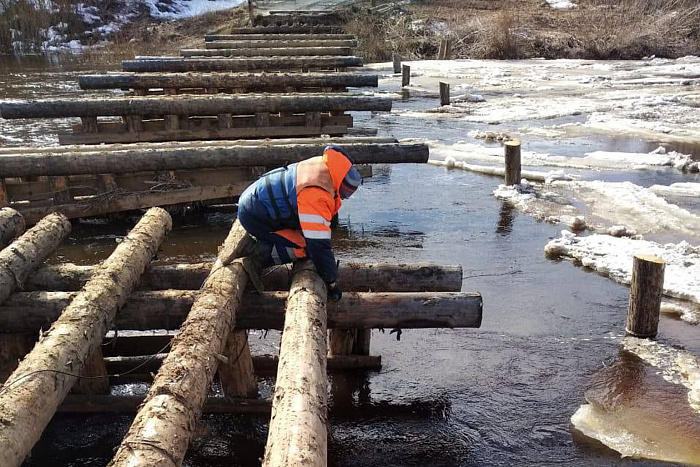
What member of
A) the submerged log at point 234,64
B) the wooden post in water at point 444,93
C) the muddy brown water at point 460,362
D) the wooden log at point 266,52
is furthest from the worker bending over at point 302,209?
the wooden post in water at point 444,93

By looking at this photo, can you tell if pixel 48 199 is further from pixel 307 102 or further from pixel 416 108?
pixel 416 108

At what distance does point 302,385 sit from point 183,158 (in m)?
6.30

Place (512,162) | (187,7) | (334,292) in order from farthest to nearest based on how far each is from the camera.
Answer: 1. (187,7)
2. (512,162)
3. (334,292)

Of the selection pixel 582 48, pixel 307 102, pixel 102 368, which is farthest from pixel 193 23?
pixel 102 368

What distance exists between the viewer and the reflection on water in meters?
5.43

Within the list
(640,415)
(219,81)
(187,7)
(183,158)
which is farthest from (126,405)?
(187,7)

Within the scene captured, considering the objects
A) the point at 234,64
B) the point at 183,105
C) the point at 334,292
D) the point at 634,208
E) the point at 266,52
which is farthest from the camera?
the point at 266,52

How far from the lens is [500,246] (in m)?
9.79

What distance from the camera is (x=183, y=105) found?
37.5ft

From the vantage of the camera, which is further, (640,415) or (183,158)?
(183,158)

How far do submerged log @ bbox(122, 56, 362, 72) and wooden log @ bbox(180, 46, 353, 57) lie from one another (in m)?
1.92

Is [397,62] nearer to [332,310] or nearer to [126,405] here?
[332,310]

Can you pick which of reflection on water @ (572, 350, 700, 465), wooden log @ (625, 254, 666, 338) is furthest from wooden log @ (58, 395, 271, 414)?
A: wooden log @ (625, 254, 666, 338)

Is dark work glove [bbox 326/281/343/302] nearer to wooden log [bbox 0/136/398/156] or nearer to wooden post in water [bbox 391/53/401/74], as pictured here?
wooden log [bbox 0/136/398/156]
